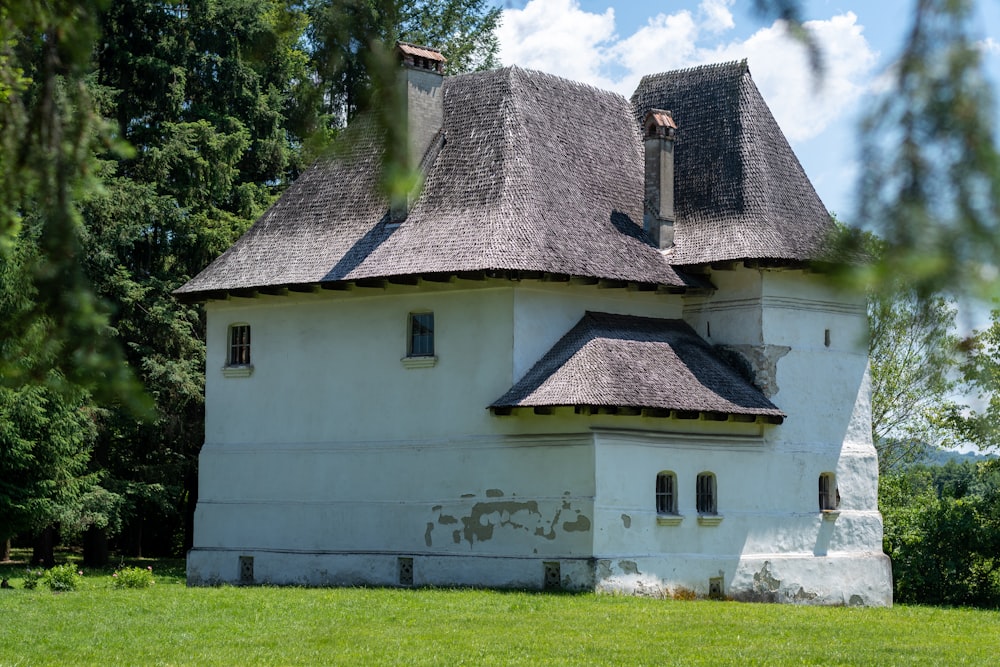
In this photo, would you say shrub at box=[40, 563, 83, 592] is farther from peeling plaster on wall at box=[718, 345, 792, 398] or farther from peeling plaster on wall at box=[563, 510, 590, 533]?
peeling plaster on wall at box=[718, 345, 792, 398]

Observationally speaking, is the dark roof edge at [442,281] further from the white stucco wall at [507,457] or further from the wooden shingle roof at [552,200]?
the white stucco wall at [507,457]

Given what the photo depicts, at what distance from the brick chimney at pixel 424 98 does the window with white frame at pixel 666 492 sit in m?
7.23

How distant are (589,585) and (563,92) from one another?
11.2 metres

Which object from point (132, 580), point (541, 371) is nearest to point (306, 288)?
point (541, 371)

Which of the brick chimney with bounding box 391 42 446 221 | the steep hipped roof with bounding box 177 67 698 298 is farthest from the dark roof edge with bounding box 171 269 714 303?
the brick chimney with bounding box 391 42 446 221

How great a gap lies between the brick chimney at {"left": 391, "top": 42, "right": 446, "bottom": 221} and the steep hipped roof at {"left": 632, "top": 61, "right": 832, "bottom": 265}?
16.9 feet

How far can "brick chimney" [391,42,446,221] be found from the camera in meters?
27.8

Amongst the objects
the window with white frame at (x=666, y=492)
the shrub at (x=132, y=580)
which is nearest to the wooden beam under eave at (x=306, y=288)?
the shrub at (x=132, y=580)

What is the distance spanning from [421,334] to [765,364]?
6.50 m

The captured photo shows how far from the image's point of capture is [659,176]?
2859 cm

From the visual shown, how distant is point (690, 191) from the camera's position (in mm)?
29156

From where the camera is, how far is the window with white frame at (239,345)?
2862cm

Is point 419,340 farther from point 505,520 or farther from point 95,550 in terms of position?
point 95,550

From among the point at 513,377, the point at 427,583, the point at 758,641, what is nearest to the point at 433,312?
the point at 513,377
